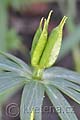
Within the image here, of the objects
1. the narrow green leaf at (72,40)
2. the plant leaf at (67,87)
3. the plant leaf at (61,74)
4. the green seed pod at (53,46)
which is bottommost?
the plant leaf at (67,87)

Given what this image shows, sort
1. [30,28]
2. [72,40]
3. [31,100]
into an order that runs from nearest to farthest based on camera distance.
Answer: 1. [31,100]
2. [72,40]
3. [30,28]

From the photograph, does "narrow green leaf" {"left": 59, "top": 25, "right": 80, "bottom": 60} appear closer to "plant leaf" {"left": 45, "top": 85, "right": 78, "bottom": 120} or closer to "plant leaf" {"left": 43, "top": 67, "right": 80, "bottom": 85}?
"plant leaf" {"left": 43, "top": 67, "right": 80, "bottom": 85}

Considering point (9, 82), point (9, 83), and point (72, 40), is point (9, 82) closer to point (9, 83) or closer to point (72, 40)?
point (9, 83)

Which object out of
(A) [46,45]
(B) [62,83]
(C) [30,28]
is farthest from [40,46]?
(C) [30,28]

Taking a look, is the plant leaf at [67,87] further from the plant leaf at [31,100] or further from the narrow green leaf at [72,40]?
the narrow green leaf at [72,40]

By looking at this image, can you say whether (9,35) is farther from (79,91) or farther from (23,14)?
(79,91)

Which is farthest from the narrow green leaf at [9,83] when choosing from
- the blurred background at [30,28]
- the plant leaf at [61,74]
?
the blurred background at [30,28]
